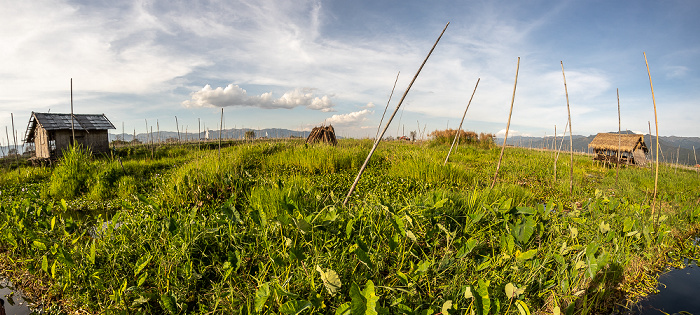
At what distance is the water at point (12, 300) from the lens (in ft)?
6.16

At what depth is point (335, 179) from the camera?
494 centimetres

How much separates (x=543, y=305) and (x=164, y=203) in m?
4.09

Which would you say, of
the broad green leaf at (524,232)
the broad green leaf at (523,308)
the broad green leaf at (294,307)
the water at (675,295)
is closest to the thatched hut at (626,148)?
the water at (675,295)

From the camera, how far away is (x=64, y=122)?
13.2 meters

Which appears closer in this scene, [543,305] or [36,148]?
[543,305]

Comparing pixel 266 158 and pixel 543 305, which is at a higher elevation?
pixel 266 158

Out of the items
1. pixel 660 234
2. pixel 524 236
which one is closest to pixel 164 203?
pixel 524 236

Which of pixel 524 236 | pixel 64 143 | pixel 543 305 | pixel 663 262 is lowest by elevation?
pixel 663 262

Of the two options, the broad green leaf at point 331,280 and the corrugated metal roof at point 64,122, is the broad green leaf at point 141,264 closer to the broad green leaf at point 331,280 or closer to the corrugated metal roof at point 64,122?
the broad green leaf at point 331,280

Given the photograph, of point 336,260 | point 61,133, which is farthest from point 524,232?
point 61,133

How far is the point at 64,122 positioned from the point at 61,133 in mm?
718

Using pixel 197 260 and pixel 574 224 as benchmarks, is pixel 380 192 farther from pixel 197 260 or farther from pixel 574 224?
pixel 197 260

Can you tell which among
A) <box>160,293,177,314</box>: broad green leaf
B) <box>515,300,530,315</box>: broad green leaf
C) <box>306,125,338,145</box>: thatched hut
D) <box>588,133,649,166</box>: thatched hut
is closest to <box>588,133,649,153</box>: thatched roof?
<box>588,133,649,166</box>: thatched hut

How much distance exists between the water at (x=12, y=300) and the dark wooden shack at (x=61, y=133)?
41.4ft
